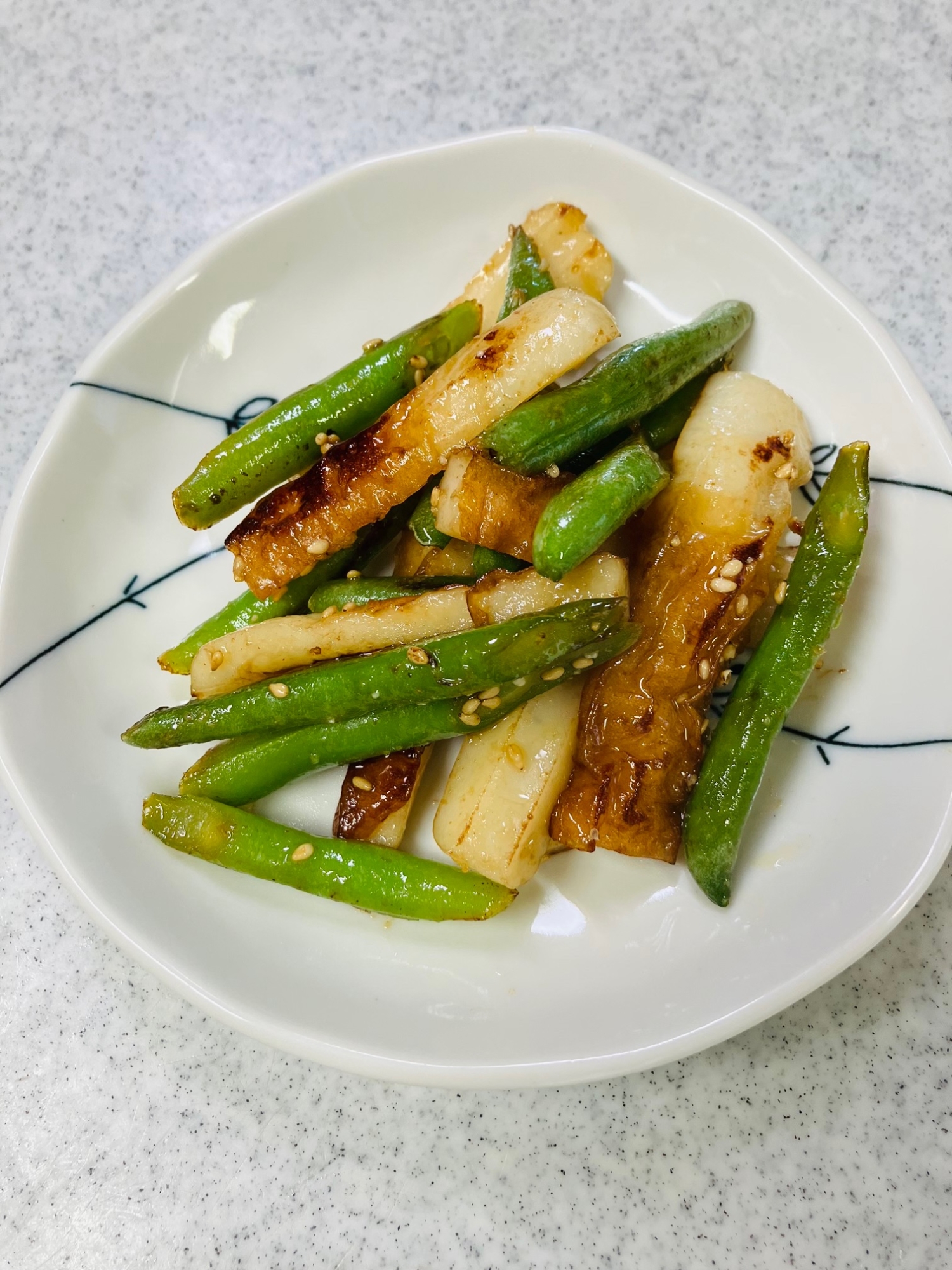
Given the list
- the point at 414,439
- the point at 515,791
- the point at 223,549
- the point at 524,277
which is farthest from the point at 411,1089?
the point at 524,277

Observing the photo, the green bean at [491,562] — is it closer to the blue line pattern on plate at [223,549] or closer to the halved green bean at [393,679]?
the halved green bean at [393,679]

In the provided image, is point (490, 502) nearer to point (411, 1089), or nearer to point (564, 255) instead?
point (564, 255)

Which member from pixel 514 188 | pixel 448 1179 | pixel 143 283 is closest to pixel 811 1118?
pixel 448 1179

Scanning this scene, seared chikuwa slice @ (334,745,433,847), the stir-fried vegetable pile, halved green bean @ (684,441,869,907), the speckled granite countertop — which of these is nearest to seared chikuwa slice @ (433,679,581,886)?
the stir-fried vegetable pile

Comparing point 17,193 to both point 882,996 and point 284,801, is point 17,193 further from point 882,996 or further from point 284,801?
point 882,996

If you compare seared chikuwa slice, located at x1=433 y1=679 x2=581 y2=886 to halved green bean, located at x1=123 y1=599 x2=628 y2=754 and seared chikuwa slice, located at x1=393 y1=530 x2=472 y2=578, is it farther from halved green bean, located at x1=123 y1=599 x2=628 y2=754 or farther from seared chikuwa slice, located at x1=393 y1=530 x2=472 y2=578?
seared chikuwa slice, located at x1=393 y1=530 x2=472 y2=578

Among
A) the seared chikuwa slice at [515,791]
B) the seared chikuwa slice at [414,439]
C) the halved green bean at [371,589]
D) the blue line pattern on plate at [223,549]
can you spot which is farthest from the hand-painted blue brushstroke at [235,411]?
the seared chikuwa slice at [515,791]
